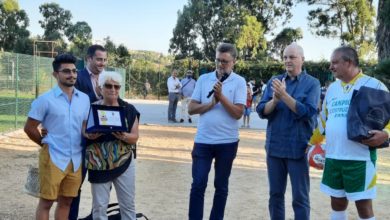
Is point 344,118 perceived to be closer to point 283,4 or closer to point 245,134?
point 245,134

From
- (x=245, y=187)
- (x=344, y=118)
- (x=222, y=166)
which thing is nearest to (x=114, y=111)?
(x=222, y=166)

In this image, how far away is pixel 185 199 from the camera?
265 inches

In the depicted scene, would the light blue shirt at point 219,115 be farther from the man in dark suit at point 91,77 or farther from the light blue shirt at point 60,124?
the light blue shirt at point 60,124

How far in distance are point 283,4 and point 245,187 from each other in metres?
47.9

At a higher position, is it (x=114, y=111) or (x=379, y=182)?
(x=114, y=111)

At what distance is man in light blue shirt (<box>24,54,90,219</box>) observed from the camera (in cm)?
412

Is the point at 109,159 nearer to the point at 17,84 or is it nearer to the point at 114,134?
the point at 114,134

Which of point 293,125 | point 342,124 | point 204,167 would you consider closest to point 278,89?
point 293,125

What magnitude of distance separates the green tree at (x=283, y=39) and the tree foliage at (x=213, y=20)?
1.61 m

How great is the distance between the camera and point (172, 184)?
7.75 meters

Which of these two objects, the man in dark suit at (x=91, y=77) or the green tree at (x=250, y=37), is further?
the green tree at (x=250, y=37)

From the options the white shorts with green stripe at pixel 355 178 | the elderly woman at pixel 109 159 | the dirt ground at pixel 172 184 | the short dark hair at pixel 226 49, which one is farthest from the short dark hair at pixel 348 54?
the dirt ground at pixel 172 184

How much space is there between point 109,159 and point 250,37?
147ft

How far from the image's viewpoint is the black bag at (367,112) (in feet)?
12.9
